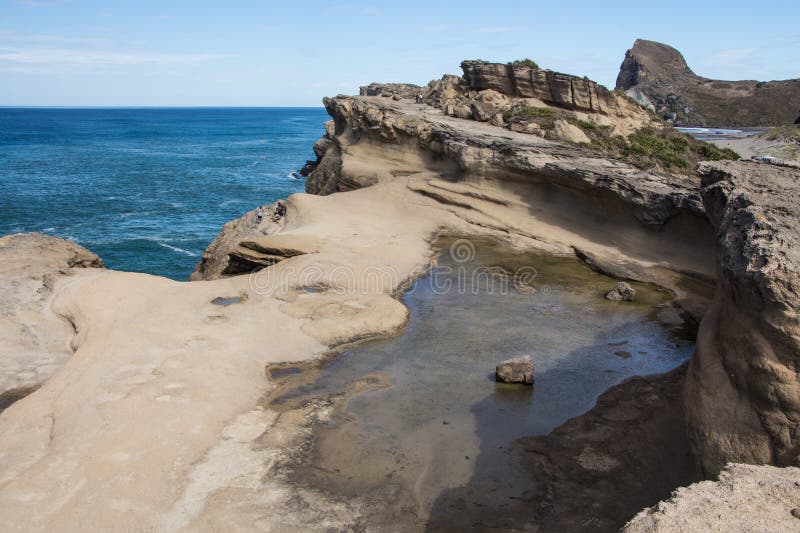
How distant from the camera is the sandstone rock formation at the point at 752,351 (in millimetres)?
6281

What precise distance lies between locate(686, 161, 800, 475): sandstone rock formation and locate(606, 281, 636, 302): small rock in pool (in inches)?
248

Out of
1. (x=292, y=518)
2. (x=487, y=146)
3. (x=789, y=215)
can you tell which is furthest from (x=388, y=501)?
(x=487, y=146)

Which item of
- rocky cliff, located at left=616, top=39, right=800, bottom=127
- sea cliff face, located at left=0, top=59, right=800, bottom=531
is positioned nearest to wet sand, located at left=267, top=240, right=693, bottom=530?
sea cliff face, located at left=0, top=59, right=800, bottom=531

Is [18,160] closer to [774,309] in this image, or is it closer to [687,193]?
[687,193]

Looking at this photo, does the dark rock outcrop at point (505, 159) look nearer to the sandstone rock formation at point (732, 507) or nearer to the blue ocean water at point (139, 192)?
the blue ocean water at point (139, 192)

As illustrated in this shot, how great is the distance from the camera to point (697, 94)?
8412 centimetres

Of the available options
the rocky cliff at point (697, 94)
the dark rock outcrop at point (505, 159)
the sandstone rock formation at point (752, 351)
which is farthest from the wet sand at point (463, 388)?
the rocky cliff at point (697, 94)

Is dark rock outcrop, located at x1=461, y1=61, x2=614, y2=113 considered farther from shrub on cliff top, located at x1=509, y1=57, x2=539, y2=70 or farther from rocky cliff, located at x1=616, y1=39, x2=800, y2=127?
rocky cliff, located at x1=616, y1=39, x2=800, y2=127

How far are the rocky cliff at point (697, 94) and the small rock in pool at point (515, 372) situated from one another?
6839 centimetres

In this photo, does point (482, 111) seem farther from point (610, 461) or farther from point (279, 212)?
point (610, 461)

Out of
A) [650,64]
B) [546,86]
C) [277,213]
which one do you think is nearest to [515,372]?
[277,213]

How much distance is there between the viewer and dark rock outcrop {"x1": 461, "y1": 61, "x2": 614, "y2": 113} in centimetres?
2884

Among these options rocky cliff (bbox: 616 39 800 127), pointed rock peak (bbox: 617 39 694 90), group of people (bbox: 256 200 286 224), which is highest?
pointed rock peak (bbox: 617 39 694 90)

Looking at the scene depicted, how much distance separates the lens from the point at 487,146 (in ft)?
70.3
